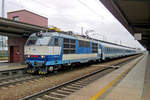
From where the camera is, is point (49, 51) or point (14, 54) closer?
point (49, 51)

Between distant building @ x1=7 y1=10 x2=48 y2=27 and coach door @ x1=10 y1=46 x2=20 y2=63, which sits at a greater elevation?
distant building @ x1=7 y1=10 x2=48 y2=27

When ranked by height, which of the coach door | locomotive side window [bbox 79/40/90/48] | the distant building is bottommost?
the coach door

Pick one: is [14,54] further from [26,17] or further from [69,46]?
[69,46]

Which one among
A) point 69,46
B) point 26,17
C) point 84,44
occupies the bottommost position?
point 69,46

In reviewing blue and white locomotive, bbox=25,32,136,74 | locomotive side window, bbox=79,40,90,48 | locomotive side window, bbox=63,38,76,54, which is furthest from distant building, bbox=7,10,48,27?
locomotive side window, bbox=63,38,76,54

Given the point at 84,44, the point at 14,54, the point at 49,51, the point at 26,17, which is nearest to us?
the point at 49,51

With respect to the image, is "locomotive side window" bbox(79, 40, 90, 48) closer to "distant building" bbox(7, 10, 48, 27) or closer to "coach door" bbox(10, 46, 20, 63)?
"coach door" bbox(10, 46, 20, 63)

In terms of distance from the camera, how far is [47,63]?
30.0 ft

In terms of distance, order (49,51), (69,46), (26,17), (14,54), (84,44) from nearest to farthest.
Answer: (49,51) → (69,46) → (84,44) → (14,54) → (26,17)

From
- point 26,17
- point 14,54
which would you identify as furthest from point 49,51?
point 26,17

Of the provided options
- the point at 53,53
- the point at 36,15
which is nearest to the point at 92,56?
the point at 53,53

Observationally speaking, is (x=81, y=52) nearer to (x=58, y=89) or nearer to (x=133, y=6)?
(x=133, y=6)

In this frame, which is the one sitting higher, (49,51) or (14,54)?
(49,51)

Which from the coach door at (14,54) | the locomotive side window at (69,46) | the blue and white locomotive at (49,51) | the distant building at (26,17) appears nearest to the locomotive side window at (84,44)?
the blue and white locomotive at (49,51)
